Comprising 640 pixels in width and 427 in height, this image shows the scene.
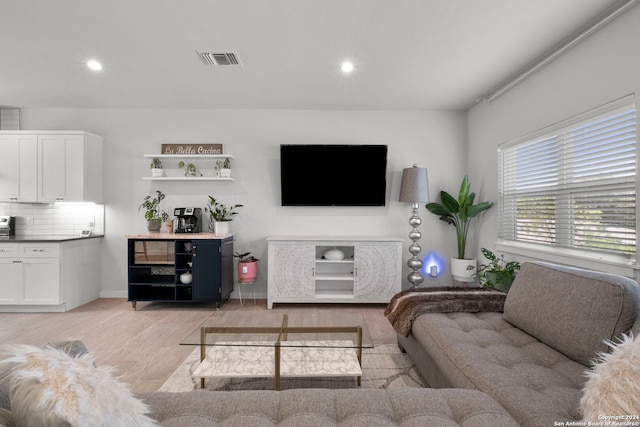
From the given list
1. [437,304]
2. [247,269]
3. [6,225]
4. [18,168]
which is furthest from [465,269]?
[6,225]

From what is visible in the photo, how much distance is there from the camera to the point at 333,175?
4.03 metres

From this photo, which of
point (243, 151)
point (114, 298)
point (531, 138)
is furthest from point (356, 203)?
point (114, 298)

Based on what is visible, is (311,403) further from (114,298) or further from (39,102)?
(39,102)

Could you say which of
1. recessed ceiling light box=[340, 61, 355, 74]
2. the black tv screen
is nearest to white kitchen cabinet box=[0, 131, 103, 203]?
the black tv screen

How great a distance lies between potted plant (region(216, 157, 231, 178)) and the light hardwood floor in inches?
64.0

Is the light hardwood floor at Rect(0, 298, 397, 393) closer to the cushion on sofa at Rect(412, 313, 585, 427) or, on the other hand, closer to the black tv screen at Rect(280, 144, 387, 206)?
the cushion on sofa at Rect(412, 313, 585, 427)

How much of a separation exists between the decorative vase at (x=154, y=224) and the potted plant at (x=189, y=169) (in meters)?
0.68

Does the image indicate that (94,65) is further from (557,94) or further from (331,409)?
(557,94)

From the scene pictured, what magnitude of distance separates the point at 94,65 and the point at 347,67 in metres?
2.35

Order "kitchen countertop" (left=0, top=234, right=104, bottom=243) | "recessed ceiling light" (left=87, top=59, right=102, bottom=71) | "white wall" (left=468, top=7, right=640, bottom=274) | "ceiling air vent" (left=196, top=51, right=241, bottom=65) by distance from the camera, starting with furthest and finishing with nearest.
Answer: "kitchen countertop" (left=0, top=234, right=104, bottom=243) → "recessed ceiling light" (left=87, top=59, right=102, bottom=71) → "ceiling air vent" (left=196, top=51, right=241, bottom=65) → "white wall" (left=468, top=7, right=640, bottom=274)

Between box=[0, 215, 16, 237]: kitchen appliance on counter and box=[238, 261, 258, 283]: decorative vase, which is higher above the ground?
box=[0, 215, 16, 237]: kitchen appliance on counter

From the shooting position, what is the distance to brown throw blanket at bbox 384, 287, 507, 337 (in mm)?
2092

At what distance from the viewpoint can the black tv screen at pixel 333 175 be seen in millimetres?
3994

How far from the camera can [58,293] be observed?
137 inches
